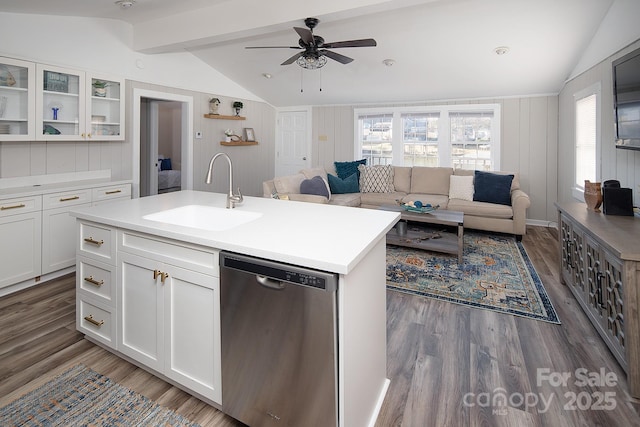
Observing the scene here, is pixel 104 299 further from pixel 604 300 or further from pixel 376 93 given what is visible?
pixel 376 93

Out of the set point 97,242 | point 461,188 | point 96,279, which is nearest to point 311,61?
point 97,242

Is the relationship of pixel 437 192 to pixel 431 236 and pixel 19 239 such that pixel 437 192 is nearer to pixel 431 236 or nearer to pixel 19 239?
pixel 431 236

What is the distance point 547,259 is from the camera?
387cm

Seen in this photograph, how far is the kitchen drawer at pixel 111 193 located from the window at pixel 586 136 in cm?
513

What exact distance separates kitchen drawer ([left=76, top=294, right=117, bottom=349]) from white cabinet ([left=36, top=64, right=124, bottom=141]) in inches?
81.7

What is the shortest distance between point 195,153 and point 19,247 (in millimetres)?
2925

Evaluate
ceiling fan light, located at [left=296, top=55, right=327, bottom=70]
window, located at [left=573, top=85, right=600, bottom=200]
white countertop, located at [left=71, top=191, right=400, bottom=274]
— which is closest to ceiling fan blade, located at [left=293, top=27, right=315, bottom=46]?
ceiling fan light, located at [left=296, top=55, right=327, bottom=70]

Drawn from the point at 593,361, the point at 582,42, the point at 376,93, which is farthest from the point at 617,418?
the point at 376,93

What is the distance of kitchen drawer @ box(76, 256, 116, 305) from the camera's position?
1.96 metres

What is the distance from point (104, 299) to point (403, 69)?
4.60 metres

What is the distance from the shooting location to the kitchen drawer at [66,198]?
3197mm

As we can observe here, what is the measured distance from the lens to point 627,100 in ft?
8.50

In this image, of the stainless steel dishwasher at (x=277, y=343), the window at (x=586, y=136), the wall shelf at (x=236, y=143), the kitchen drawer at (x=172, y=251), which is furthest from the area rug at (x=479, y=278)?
the wall shelf at (x=236, y=143)

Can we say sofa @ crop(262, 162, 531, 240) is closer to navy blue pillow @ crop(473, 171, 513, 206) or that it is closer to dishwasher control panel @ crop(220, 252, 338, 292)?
navy blue pillow @ crop(473, 171, 513, 206)
